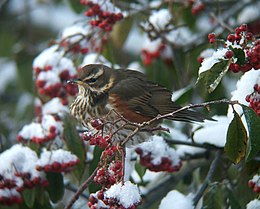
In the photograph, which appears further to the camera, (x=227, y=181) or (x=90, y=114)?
(x=90, y=114)

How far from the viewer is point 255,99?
227 cm

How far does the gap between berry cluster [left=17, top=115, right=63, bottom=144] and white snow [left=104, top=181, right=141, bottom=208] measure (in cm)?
94

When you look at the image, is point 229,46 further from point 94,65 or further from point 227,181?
point 94,65

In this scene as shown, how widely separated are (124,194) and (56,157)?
2.87ft

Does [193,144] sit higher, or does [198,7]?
[198,7]

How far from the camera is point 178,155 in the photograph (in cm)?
314

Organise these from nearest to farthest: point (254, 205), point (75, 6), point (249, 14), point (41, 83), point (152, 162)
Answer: point (254, 205), point (152, 162), point (41, 83), point (75, 6), point (249, 14)

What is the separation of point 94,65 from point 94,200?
3.90 feet

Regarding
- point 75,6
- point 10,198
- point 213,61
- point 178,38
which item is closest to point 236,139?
point 213,61

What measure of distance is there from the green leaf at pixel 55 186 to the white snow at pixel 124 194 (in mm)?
909

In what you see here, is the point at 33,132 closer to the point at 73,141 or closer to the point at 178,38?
the point at 73,141

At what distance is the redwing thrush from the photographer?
3246 millimetres

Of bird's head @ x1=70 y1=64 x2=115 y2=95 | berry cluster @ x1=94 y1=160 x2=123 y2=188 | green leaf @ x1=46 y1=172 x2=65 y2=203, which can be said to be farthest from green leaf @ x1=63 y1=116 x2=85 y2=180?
berry cluster @ x1=94 y1=160 x2=123 y2=188

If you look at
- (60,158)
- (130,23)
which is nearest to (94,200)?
(60,158)
